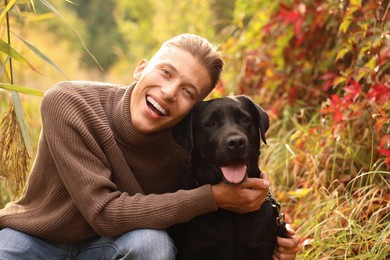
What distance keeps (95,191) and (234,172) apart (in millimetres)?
612

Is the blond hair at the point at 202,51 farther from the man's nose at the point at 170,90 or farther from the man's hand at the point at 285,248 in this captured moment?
the man's hand at the point at 285,248

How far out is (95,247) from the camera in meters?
2.69

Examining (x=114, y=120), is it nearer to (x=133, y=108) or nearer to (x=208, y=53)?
(x=133, y=108)

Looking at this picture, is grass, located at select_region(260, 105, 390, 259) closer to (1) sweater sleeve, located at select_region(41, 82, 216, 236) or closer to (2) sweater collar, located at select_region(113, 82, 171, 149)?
(1) sweater sleeve, located at select_region(41, 82, 216, 236)

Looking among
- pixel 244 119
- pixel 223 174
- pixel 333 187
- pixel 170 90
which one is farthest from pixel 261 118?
pixel 333 187

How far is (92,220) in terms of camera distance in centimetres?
253

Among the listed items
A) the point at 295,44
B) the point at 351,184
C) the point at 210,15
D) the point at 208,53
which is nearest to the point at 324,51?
the point at 295,44

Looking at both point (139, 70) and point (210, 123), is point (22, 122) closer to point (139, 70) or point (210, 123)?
point (139, 70)

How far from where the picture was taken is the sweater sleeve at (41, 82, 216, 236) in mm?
2521

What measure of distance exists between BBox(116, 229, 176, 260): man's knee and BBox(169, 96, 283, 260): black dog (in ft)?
0.76

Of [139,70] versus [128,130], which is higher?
[139,70]

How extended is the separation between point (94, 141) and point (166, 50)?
579mm

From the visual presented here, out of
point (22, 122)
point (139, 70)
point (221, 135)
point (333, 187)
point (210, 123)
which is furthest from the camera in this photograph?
point (333, 187)

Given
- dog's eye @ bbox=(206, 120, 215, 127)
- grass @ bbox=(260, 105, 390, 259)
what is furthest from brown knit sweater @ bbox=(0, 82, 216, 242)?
grass @ bbox=(260, 105, 390, 259)
